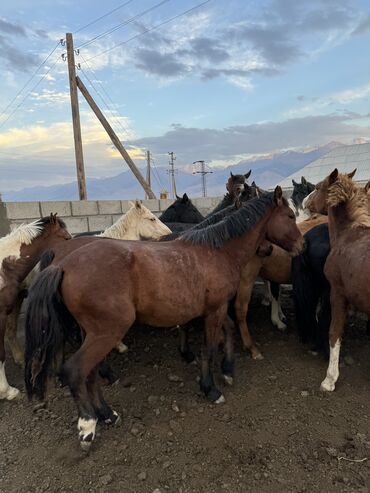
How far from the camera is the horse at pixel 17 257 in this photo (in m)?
3.66

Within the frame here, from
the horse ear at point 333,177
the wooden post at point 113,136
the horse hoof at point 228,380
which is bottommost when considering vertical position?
the horse hoof at point 228,380

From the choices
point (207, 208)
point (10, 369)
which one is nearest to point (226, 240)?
point (10, 369)

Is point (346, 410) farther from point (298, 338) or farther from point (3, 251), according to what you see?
point (3, 251)

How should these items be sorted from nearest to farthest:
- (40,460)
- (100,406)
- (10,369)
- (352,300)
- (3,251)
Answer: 1. (40,460)
2. (100,406)
3. (352,300)
4. (3,251)
5. (10,369)

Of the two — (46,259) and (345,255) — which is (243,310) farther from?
(46,259)

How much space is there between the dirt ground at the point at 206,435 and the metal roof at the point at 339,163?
17936 mm

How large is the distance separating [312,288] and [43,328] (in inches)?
118

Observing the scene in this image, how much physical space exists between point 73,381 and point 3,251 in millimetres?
1962

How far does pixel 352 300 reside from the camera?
10.9ft

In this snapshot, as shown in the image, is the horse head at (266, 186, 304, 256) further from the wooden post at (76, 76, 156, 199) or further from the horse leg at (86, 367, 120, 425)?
the wooden post at (76, 76, 156, 199)

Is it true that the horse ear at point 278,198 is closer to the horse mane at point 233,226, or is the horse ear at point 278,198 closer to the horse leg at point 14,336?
the horse mane at point 233,226

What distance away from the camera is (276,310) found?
5.11m

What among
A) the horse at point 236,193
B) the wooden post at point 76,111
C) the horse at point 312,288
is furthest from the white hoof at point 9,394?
the wooden post at point 76,111

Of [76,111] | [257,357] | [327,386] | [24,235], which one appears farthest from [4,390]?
[76,111]
